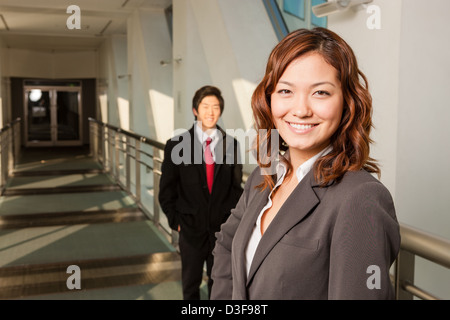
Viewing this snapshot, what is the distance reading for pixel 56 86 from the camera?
58.7ft

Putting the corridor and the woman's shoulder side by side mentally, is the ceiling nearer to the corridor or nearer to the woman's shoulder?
the corridor

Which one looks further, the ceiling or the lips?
the ceiling

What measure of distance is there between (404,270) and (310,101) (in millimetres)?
750

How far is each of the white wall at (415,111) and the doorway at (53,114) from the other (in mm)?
16767

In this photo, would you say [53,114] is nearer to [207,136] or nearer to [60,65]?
[60,65]

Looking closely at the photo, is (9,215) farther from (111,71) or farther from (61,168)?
(111,71)

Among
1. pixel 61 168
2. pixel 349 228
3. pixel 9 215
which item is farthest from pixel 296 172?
pixel 61 168

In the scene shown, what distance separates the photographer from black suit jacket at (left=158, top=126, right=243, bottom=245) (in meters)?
2.86

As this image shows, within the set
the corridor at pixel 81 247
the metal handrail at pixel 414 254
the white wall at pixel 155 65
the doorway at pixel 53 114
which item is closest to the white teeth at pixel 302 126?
the metal handrail at pixel 414 254

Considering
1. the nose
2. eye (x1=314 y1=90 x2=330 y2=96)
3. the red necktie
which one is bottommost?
the red necktie

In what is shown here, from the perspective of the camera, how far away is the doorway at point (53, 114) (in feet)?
58.2

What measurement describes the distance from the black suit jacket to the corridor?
840 millimetres
